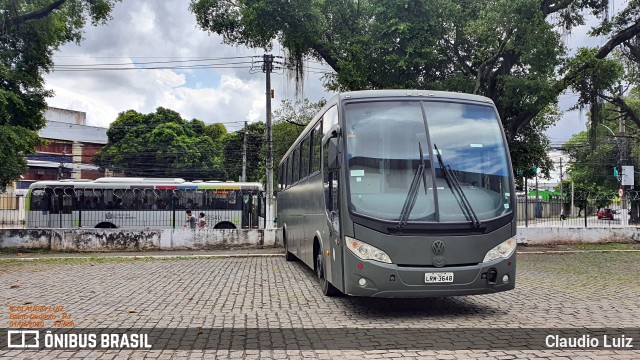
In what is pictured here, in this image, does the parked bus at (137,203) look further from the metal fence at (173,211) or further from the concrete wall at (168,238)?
the concrete wall at (168,238)

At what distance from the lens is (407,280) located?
6.91 metres

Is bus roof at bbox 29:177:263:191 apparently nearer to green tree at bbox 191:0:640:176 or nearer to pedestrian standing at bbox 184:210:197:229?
pedestrian standing at bbox 184:210:197:229

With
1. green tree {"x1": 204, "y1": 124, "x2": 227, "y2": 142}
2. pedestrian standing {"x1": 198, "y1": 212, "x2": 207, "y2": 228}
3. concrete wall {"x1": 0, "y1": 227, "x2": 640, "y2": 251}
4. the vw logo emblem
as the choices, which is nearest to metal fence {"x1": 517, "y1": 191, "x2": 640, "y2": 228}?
concrete wall {"x1": 0, "y1": 227, "x2": 640, "y2": 251}

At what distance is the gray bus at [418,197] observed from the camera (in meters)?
6.96

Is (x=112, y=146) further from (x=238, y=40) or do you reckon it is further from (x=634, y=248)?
(x=634, y=248)

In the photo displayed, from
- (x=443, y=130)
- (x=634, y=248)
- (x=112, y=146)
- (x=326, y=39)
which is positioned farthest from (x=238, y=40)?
(x=112, y=146)

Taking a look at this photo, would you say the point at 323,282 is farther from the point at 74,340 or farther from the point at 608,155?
the point at 608,155

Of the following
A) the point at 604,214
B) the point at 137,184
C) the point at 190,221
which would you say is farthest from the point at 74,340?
the point at 604,214

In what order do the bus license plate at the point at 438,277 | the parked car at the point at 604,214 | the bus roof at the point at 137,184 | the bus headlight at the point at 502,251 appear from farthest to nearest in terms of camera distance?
1. the bus roof at the point at 137,184
2. the parked car at the point at 604,214
3. the bus headlight at the point at 502,251
4. the bus license plate at the point at 438,277

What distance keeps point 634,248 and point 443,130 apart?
1532 cm

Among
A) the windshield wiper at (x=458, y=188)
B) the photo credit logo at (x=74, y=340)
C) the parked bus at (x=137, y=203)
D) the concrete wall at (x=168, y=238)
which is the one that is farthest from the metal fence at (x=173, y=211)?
the photo credit logo at (x=74, y=340)

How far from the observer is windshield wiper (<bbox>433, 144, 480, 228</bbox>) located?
7090 mm

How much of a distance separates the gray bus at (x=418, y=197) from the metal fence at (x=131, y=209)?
56.5ft

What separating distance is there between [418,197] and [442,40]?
37.6 feet
